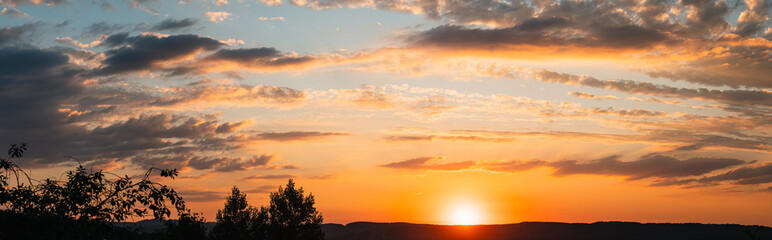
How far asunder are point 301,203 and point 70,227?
6914 cm

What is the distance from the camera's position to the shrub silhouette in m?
82.0

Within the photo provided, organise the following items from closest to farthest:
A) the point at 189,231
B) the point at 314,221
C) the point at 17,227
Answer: the point at 17,227 < the point at 189,231 < the point at 314,221

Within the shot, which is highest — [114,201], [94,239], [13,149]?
[13,149]

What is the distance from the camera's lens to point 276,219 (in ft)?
274

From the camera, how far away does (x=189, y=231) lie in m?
76.6

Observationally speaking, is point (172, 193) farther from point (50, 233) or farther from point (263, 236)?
point (263, 236)

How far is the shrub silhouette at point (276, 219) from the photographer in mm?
82000

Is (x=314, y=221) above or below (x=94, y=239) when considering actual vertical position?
above

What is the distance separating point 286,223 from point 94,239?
68619 millimetres

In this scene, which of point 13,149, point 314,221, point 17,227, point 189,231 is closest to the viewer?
point 17,227

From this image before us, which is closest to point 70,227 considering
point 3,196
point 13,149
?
point 3,196

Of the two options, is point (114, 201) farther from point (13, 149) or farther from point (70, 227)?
point (13, 149)

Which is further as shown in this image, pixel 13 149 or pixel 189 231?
pixel 189 231

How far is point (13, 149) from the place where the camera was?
16484 millimetres
